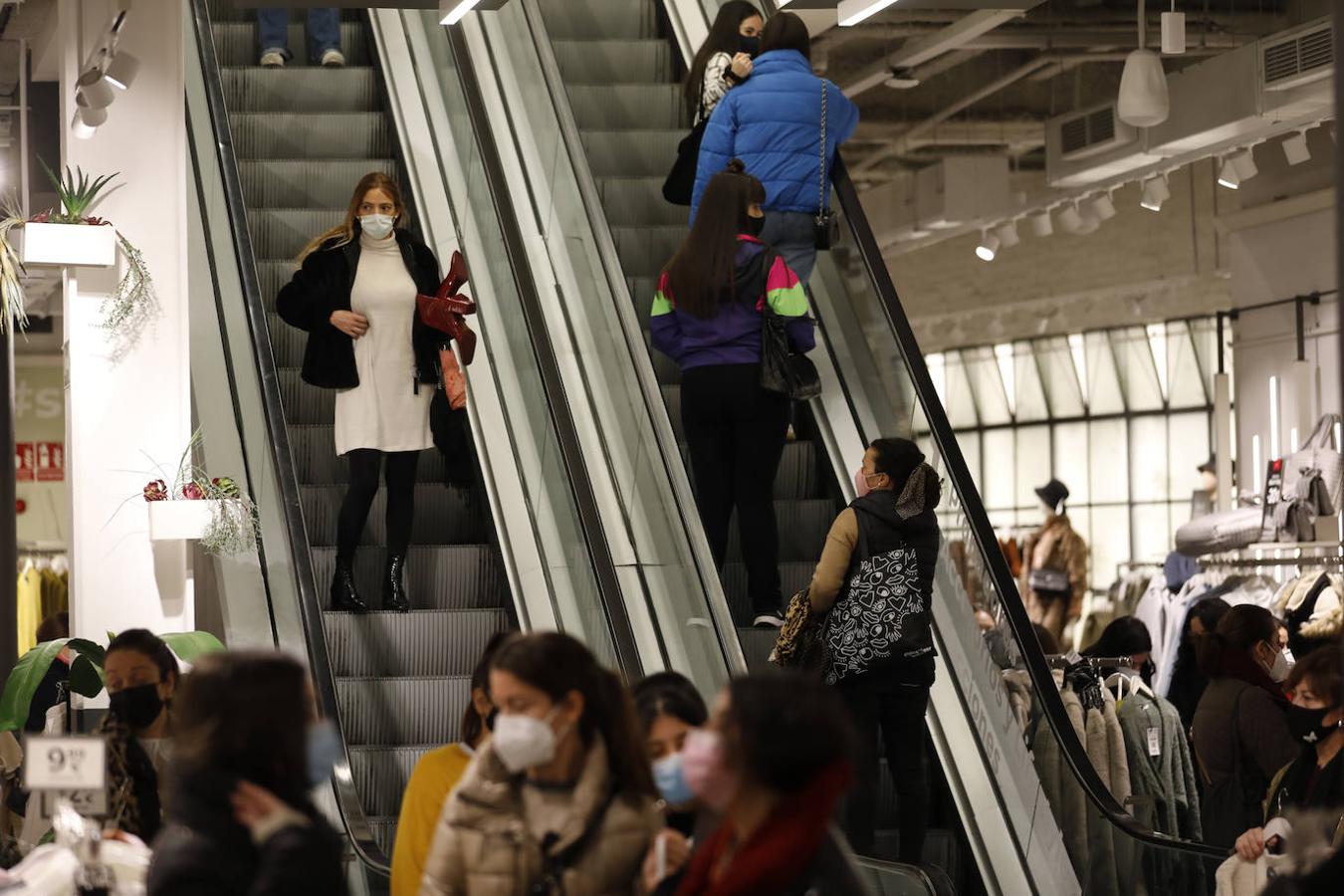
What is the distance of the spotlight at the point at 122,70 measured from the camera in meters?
7.97

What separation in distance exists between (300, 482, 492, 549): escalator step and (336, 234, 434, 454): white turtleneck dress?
67 cm

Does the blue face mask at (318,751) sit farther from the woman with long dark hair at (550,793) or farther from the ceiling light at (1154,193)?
the ceiling light at (1154,193)

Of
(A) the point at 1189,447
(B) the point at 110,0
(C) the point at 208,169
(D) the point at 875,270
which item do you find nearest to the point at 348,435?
(C) the point at 208,169

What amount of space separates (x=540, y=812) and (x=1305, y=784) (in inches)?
122

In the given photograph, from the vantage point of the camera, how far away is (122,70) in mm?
8094

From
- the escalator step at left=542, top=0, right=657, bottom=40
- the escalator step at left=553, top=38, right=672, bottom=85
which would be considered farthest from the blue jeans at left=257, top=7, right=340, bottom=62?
the escalator step at left=553, top=38, right=672, bottom=85

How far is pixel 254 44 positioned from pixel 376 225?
146 inches

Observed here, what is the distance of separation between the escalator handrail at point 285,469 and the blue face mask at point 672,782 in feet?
6.31

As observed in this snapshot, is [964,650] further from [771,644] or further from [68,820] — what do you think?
[68,820]

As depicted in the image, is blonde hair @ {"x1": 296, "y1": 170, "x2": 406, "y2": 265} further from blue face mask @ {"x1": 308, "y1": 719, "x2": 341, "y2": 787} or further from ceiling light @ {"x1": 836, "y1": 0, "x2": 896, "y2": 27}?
blue face mask @ {"x1": 308, "y1": 719, "x2": 341, "y2": 787}

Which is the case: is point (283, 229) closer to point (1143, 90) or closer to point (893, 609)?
point (893, 609)

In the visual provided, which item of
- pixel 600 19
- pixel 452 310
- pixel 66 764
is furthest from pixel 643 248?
pixel 66 764

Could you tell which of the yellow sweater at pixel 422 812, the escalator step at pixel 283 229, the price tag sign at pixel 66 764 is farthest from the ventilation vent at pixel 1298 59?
the price tag sign at pixel 66 764

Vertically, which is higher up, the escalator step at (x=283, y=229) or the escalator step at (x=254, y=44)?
the escalator step at (x=254, y=44)
